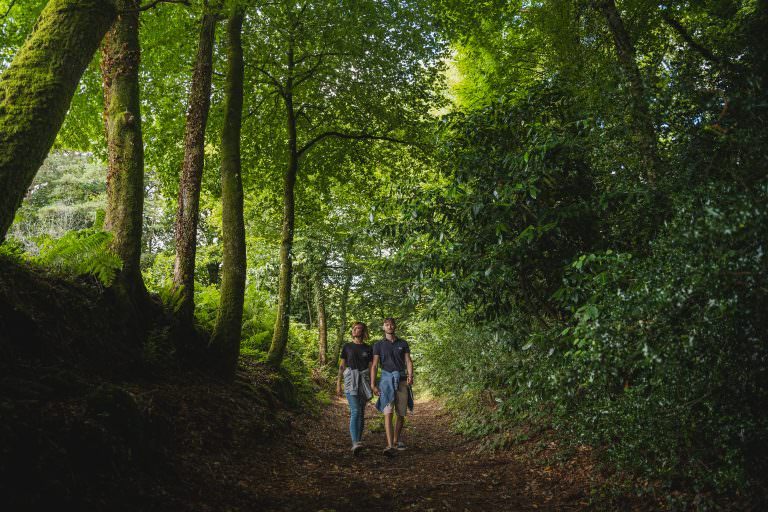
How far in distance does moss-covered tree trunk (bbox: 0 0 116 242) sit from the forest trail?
3.48m

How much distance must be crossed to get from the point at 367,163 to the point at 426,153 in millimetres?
2043

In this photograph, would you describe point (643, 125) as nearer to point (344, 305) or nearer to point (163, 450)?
point (163, 450)

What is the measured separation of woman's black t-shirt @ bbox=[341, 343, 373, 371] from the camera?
7.54m

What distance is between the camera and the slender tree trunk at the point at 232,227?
809cm

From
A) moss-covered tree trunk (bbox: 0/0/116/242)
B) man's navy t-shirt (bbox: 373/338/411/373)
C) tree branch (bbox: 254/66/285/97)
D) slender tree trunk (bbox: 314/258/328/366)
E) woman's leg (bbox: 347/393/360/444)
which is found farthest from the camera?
slender tree trunk (bbox: 314/258/328/366)

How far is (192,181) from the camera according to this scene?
25.7 ft

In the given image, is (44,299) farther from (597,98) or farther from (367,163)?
(367,163)

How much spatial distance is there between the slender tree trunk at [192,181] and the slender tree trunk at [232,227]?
2.01 feet

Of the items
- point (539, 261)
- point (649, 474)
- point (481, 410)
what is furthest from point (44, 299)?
point (481, 410)

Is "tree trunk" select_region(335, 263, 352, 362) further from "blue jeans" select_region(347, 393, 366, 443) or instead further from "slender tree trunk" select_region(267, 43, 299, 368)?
"blue jeans" select_region(347, 393, 366, 443)

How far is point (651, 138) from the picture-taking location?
423 centimetres

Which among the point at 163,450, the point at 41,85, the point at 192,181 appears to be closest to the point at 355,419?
the point at 163,450

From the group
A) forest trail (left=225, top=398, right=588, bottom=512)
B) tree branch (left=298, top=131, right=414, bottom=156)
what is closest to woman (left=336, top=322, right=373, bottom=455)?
forest trail (left=225, top=398, right=588, bottom=512)

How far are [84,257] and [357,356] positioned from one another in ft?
13.5
